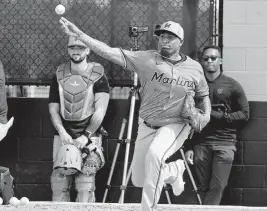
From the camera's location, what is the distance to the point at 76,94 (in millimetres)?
8555

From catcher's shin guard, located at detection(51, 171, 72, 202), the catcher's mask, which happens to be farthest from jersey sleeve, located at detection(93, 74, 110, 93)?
catcher's shin guard, located at detection(51, 171, 72, 202)

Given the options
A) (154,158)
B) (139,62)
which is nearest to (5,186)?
(154,158)

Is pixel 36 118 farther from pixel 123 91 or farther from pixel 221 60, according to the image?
pixel 221 60

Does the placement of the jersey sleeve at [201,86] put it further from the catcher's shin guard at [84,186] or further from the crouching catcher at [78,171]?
the catcher's shin guard at [84,186]

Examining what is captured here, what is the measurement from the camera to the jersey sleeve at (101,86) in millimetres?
8641

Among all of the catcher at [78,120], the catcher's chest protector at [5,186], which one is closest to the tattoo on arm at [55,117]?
the catcher at [78,120]

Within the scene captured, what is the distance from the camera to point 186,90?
299 inches

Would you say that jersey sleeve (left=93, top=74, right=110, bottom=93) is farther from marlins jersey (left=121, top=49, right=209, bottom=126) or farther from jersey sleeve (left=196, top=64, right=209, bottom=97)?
jersey sleeve (left=196, top=64, right=209, bottom=97)

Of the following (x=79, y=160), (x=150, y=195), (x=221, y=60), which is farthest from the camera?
(x=221, y=60)

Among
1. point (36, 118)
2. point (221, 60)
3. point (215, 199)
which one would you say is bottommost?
point (215, 199)

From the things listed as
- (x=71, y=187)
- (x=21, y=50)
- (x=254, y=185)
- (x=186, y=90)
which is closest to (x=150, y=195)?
(x=186, y=90)

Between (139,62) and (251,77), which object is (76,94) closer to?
(139,62)

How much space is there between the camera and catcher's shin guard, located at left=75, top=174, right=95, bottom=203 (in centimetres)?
830

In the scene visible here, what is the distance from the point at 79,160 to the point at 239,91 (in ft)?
6.57
